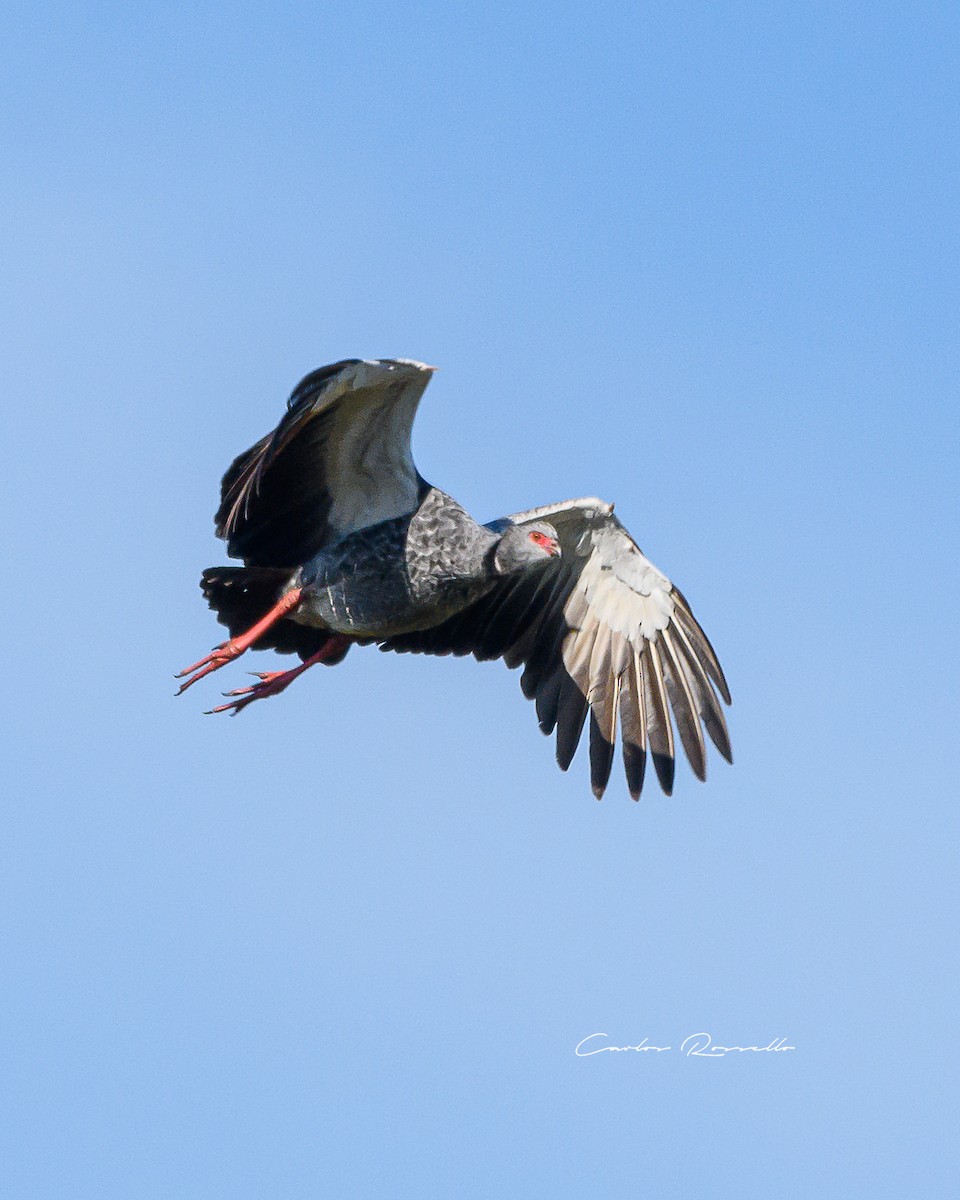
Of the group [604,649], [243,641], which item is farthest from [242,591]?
[604,649]

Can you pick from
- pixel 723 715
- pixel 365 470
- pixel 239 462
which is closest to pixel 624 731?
pixel 723 715

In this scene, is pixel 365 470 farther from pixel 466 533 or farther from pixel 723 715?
pixel 723 715

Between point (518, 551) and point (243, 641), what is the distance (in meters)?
1.53

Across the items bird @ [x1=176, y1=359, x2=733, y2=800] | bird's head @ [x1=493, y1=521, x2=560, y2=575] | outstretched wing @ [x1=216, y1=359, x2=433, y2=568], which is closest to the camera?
outstretched wing @ [x1=216, y1=359, x2=433, y2=568]

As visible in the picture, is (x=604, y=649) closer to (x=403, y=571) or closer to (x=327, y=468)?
(x=403, y=571)

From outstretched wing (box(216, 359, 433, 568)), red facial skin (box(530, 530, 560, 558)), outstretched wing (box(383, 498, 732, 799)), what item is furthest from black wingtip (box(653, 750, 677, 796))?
outstretched wing (box(216, 359, 433, 568))

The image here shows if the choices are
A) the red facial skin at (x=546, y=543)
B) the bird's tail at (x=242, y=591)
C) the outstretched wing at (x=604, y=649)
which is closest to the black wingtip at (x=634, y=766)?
the outstretched wing at (x=604, y=649)

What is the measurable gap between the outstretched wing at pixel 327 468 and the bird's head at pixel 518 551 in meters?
0.55

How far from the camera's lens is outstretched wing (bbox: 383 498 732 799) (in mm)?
9914

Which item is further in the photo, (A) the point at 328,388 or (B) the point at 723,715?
(B) the point at 723,715

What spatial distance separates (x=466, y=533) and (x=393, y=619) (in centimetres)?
60

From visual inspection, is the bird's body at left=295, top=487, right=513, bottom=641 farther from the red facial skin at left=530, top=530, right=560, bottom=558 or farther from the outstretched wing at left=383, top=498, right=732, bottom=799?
the outstretched wing at left=383, top=498, right=732, bottom=799

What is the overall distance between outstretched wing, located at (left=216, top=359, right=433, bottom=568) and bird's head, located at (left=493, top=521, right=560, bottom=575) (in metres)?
0.55

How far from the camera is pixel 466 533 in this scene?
9.11 meters
